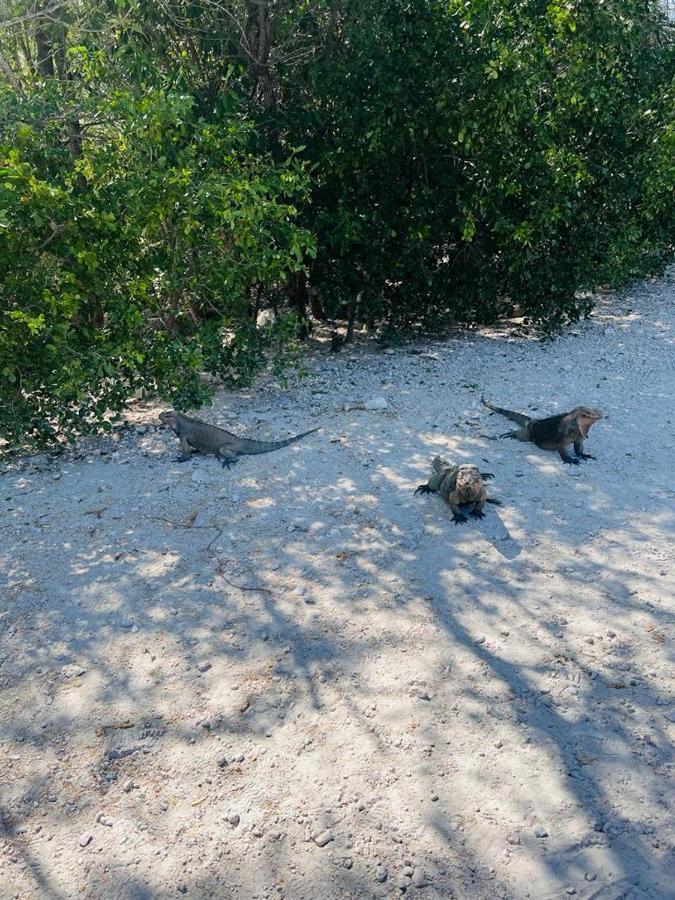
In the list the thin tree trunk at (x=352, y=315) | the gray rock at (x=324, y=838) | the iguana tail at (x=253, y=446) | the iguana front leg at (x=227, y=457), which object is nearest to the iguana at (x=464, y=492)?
the iguana tail at (x=253, y=446)

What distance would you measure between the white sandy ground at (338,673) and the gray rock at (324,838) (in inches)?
1.2

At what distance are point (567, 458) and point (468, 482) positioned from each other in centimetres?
140

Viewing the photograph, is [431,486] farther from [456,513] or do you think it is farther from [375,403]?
[375,403]

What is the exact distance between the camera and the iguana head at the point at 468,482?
532cm

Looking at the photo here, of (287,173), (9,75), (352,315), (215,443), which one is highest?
(9,75)

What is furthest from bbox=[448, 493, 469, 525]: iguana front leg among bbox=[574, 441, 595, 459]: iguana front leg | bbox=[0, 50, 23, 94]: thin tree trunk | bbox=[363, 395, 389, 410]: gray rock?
bbox=[0, 50, 23, 94]: thin tree trunk

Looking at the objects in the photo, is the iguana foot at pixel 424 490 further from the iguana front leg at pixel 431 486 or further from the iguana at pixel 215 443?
the iguana at pixel 215 443

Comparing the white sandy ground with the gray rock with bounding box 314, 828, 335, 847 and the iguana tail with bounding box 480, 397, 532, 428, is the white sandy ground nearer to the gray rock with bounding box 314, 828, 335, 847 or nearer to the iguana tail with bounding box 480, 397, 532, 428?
the gray rock with bounding box 314, 828, 335, 847

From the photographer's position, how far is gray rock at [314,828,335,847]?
3.09 meters

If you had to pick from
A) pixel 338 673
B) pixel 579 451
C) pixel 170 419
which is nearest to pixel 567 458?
pixel 579 451

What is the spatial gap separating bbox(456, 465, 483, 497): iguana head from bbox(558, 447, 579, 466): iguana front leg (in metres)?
1.29

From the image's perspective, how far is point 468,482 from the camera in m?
5.32

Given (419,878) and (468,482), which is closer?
(419,878)

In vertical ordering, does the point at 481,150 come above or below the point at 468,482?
above
